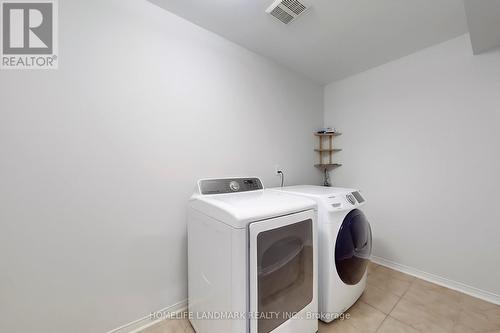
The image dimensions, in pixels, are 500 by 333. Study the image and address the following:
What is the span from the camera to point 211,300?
109cm

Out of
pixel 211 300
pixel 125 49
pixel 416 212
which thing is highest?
pixel 125 49

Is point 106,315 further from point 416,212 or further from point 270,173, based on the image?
point 416,212

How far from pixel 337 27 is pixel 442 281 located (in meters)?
2.60

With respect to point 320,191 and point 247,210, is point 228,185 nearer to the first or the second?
point 247,210

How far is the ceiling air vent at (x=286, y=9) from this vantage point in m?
1.36

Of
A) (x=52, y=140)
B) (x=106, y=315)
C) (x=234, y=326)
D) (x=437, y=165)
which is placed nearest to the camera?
(x=234, y=326)

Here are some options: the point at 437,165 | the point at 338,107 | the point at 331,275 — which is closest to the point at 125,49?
the point at 331,275

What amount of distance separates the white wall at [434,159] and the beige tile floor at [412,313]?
0.27 metres

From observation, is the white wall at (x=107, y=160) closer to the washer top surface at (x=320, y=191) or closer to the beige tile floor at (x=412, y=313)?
the beige tile floor at (x=412, y=313)

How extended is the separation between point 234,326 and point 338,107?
2752mm

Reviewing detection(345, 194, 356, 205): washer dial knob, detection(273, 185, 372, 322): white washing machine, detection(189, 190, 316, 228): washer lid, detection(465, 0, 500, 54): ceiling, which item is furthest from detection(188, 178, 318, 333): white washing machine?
detection(465, 0, 500, 54): ceiling

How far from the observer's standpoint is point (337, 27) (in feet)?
5.35

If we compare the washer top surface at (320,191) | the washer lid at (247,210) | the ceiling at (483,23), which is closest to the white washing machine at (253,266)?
the washer lid at (247,210)

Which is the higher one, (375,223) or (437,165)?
(437,165)
